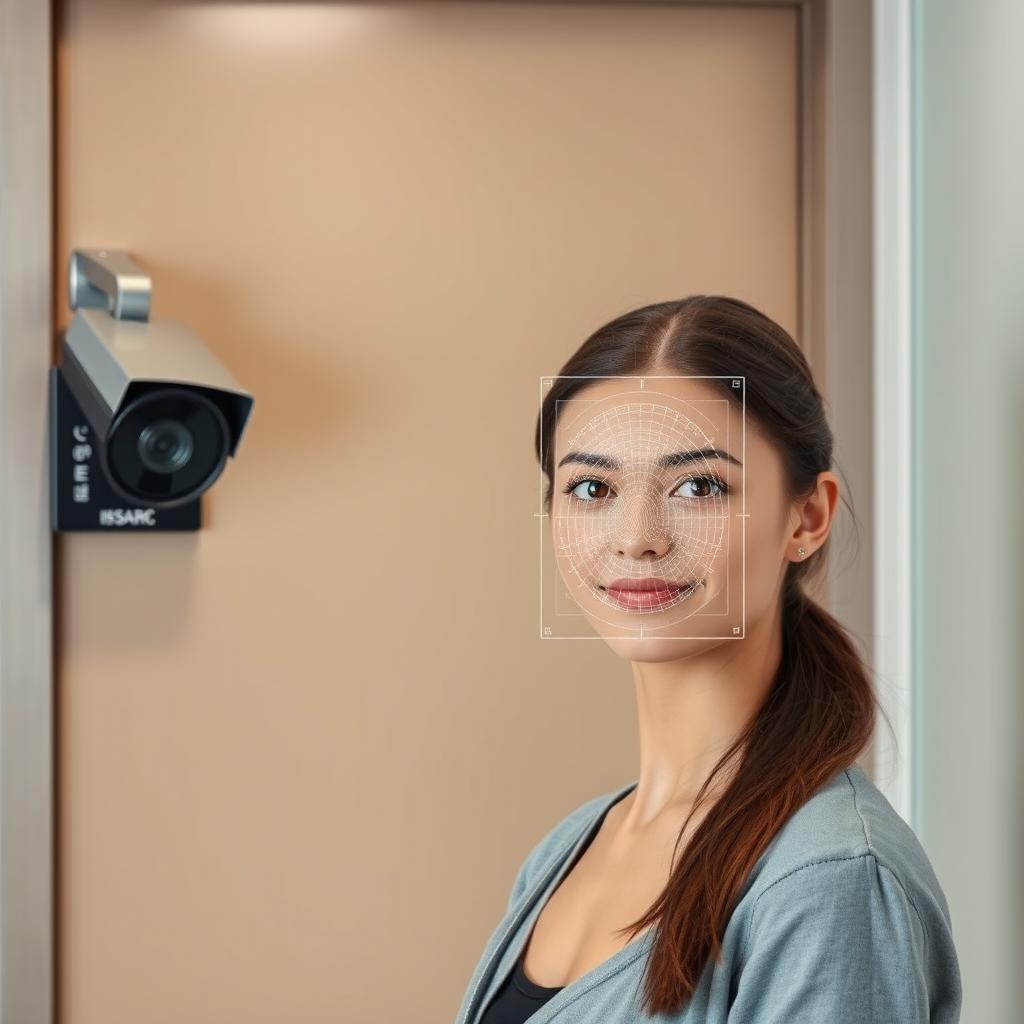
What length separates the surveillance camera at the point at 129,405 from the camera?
3.05 feet

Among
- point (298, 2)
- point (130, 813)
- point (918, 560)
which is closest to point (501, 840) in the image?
point (130, 813)

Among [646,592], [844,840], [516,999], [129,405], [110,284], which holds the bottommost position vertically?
[516,999]

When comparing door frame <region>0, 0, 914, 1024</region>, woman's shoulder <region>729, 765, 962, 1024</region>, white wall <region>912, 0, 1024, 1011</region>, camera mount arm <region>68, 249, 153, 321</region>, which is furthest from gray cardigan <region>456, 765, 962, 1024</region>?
camera mount arm <region>68, 249, 153, 321</region>

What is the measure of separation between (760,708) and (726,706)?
0.02 metres

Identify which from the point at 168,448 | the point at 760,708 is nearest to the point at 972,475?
the point at 760,708

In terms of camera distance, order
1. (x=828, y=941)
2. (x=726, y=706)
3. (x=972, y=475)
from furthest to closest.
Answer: (x=972, y=475) → (x=726, y=706) → (x=828, y=941)

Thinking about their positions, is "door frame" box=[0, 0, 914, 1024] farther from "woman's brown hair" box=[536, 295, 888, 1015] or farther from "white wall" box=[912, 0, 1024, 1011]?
"woman's brown hair" box=[536, 295, 888, 1015]

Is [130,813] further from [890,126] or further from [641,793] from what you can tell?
[890,126]

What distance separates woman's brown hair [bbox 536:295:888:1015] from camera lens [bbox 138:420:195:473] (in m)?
0.40

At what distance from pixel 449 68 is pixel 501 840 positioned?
70cm

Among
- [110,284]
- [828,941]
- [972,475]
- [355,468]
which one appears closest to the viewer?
[828,941]

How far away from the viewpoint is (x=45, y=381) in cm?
108

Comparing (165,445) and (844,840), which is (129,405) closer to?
(165,445)
